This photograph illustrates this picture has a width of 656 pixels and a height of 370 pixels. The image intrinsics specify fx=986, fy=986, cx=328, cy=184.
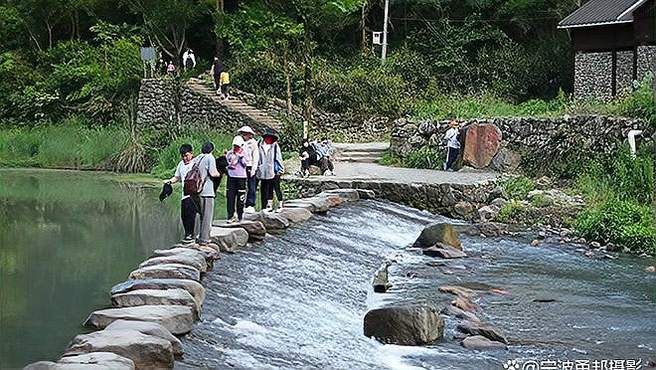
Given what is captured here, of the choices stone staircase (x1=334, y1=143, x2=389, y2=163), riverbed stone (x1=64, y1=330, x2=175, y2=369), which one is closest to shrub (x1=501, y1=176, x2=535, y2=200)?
stone staircase (x1=334, y1=143, x2=389, y2=163)

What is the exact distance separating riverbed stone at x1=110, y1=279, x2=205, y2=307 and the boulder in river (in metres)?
2.26

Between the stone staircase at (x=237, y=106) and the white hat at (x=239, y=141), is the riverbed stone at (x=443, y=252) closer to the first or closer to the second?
the white hat at (x=239, y=141)

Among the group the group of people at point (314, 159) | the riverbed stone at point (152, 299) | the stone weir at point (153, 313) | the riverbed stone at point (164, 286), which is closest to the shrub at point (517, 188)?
the group of people at point (314, 159)

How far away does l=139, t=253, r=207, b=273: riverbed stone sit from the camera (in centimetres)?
1050

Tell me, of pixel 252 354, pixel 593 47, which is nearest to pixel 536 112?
pixel 593 47

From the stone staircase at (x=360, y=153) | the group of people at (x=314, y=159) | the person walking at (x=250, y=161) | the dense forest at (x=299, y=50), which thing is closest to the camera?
the person walking at (x=250, y=161)

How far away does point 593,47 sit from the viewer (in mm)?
30031

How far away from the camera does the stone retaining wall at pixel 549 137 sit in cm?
2085

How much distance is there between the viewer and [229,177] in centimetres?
1367

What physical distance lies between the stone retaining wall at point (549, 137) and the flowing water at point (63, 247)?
675cm

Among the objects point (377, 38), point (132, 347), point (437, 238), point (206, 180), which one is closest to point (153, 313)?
point (132, 347)

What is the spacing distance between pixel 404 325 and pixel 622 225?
26.5ft

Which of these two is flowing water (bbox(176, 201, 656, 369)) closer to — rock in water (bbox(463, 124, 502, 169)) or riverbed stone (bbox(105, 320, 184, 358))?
riverbed stone (bbox(105, 320, 184, 358))

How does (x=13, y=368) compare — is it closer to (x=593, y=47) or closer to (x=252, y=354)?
(x=252, y=354)
